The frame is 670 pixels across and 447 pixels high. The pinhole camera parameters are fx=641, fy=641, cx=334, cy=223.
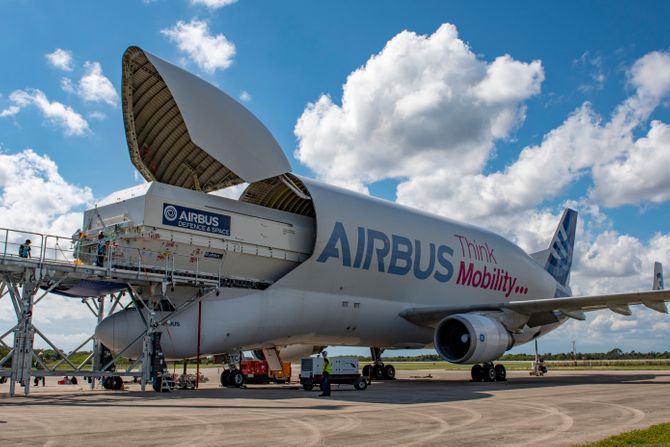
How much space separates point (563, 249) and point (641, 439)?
34.6 m

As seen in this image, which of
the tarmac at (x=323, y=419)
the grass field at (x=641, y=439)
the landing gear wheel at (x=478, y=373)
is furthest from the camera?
the landing gear wheel at (x=478, y=373)

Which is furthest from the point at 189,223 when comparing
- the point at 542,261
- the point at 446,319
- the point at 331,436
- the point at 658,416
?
the point at 542,261

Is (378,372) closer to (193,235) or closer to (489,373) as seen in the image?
(489,373)

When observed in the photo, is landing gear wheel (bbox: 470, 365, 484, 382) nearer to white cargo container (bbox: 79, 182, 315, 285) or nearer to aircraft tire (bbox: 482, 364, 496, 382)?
aircraft tire (bbox: 482, 364, 496, 382)

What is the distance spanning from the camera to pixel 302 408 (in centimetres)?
1419

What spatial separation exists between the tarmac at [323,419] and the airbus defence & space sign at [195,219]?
18.9 feet

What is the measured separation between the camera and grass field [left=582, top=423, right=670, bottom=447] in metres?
8.52

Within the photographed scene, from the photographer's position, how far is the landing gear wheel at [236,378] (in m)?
23.1

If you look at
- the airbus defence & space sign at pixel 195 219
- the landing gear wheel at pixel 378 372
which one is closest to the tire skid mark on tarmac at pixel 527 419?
the airbus defence & space sign at pixel 195 219

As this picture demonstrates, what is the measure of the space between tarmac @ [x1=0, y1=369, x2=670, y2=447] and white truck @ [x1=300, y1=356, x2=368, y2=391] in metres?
3.02

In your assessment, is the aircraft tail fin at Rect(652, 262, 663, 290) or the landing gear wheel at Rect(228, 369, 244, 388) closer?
the landing gear wheel at Rect(228, 369, 244, 388)

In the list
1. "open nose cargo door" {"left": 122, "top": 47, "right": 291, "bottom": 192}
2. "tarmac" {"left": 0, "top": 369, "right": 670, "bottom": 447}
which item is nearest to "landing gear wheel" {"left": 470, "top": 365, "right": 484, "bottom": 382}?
"tarmac" {"left": 0, "top": 369, "right": 670, "bottom": 447}

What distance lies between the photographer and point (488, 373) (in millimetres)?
26781

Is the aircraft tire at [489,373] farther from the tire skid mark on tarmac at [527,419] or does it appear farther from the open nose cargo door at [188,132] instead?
the open nose cargo door at [188,132]
